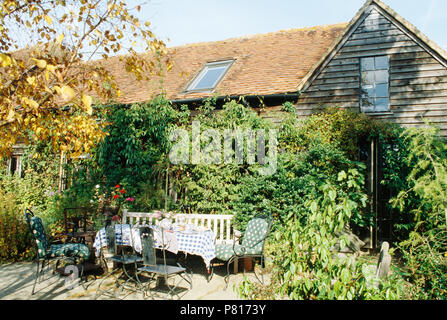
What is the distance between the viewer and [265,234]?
6.40m

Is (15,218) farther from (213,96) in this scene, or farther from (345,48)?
(345,48)

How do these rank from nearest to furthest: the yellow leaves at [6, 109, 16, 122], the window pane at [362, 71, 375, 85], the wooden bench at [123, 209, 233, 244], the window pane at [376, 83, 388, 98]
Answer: the yellow leaves at [6, 109, 16, 122] → the wooden bench at [123, 209, 233, 244] → the window pane at [376, 83, 388, 98] → the window pane at [362, 71, 375, 85]

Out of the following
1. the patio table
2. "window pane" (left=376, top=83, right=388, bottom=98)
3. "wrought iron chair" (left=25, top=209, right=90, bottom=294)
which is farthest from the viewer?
"window pane" (left=376, top=83, right=388, bottom=98)

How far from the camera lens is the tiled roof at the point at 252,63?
1025 cm

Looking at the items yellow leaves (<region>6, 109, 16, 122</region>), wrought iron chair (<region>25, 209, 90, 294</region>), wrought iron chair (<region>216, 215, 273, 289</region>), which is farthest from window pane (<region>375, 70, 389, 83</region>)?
yellow leaves (<region>6, 109, 16, 122</region>)

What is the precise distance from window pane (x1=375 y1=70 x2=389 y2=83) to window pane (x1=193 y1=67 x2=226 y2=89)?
5088mm

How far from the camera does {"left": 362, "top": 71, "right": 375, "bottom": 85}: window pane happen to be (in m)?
9.67

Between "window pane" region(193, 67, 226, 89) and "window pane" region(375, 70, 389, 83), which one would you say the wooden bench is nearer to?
"window pane" region(193, 67, 226, 89)

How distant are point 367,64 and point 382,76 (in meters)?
0.58

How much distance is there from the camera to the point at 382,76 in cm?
959
